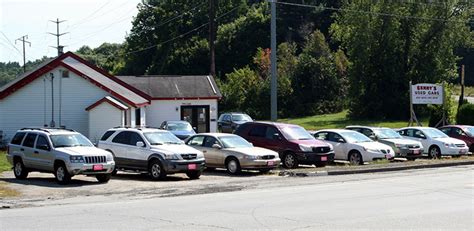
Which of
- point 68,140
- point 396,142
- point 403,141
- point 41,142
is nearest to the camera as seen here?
point 41,142

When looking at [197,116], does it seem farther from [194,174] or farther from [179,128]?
[194,174]

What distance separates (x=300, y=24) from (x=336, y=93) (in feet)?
77.2

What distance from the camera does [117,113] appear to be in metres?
37.4

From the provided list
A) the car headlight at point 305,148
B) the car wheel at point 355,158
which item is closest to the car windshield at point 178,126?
the car wheel at point 355,158

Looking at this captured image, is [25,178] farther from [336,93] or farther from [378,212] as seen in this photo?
[336,93]

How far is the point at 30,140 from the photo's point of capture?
2277cm

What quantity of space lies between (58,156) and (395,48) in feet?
178

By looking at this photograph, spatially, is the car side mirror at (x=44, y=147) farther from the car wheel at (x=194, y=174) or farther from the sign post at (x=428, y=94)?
the sign post at (x=428, y=94)

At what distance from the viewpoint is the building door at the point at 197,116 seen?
46.7 meters

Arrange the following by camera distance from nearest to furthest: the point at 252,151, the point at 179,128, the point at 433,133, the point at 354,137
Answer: the point at 252,151 → the point at 354,137 → the point at 433,133 → the point at 179,128

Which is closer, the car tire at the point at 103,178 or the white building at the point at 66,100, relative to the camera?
the car tire at the point at 103,178

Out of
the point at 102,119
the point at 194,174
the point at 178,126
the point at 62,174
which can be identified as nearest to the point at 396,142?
the point at 178,126

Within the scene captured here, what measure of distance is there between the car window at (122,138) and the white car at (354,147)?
936 cm

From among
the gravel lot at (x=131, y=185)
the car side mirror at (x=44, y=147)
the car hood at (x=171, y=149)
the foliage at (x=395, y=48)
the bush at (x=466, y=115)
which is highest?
the foliage at (x=395, y=48)
